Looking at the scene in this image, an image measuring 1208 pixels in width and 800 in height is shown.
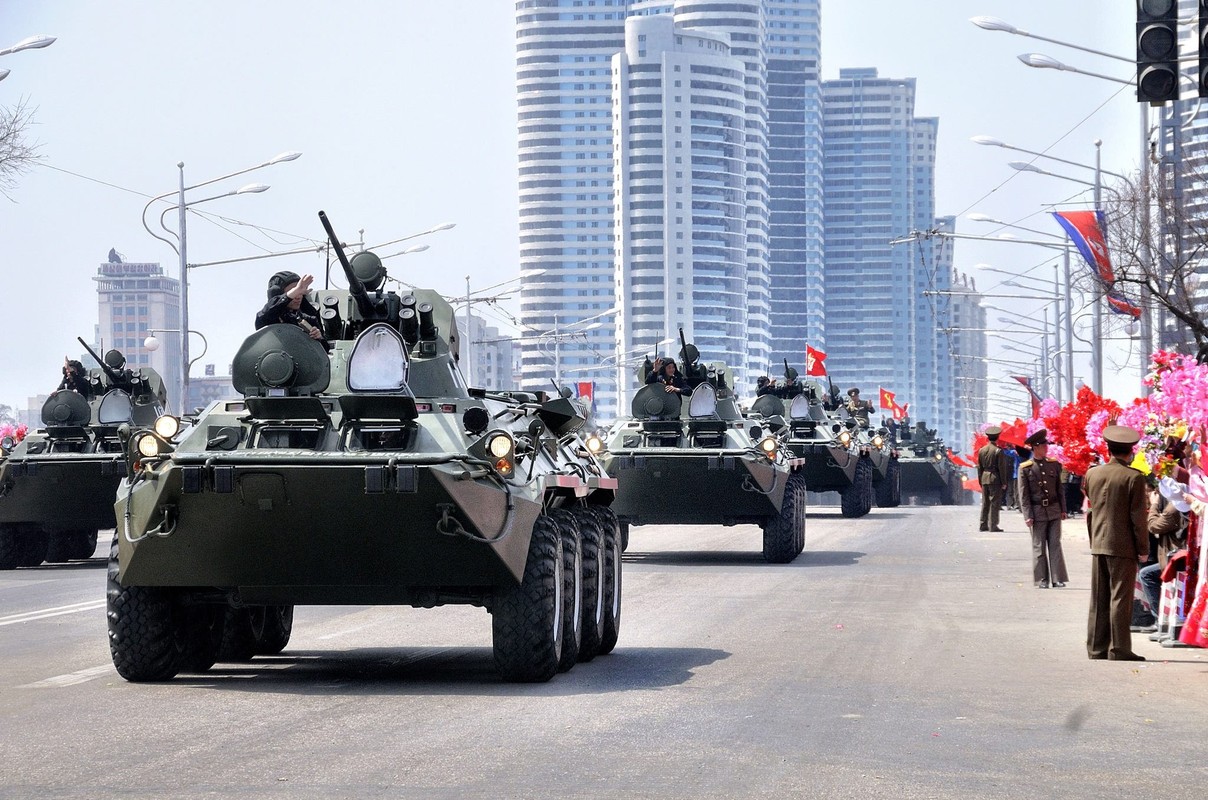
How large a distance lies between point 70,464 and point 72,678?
13.1m

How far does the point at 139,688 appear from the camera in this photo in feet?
38.8

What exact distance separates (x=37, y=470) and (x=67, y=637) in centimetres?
993

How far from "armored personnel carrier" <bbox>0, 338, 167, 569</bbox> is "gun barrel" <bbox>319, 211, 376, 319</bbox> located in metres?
12.1

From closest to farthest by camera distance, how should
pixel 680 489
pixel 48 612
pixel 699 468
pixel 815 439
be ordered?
pixel 48 612, pixel 699 468, pixel 680 489, pixel 815 439

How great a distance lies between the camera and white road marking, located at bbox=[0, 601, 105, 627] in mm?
17297

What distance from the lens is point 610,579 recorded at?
573 inches

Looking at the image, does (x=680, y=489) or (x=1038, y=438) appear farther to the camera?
(x=680, y=489)

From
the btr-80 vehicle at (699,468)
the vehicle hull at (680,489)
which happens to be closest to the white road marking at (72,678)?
the btr-80 vehicle at (699,468)

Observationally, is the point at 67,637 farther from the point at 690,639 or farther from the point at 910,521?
the point at 910,521

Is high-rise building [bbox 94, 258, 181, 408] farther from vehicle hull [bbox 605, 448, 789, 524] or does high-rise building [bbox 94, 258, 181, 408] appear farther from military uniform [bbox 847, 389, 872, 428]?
vehicle hull [bbox 605, 448, 789, 524]

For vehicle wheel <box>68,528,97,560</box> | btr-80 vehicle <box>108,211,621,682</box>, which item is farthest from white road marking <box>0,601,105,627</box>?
vehicle wheel <box>68,528,97,560</box>

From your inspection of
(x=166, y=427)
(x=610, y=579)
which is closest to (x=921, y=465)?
(x=610, y=579)

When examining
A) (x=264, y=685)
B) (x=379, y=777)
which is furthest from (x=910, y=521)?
(x=379, y=777)

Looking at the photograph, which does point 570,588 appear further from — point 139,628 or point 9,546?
point 9,546
